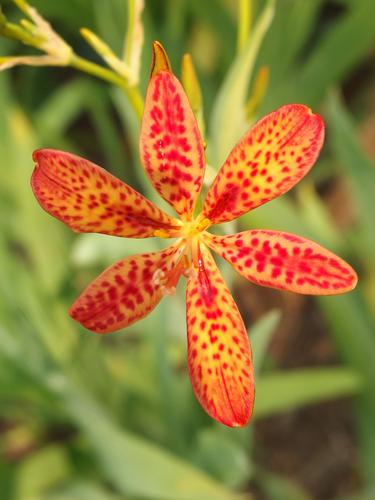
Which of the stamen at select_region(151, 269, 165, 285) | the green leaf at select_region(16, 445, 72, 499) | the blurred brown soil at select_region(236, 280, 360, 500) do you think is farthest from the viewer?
the blurred brown soil at select_region(236, 280, 360, 500)

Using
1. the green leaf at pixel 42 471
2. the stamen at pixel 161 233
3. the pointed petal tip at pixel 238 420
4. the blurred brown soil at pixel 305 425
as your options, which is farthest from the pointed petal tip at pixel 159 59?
the blurred brown soil at pixel 305 425

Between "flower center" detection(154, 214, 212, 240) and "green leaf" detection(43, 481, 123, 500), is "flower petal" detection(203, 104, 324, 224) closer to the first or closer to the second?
"flower center" detection(154, 214, 212, 240)

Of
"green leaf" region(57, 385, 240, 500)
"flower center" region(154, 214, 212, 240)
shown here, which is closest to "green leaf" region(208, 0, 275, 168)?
"flower center" region(154, 214, 212, 240)

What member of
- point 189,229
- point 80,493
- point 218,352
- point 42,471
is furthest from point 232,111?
point 42,471

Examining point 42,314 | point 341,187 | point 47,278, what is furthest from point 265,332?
point 341,187

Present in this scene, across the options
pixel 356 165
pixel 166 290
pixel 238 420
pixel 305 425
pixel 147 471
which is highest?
pixel 356 165

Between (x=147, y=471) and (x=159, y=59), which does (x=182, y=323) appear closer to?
(x=147, y=471)
